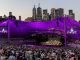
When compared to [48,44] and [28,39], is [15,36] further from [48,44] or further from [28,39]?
[48,44]

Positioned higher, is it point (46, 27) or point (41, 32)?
point (46, 27)

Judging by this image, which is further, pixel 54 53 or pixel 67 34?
pixel 67 34

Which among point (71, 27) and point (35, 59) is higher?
point (71, 27)

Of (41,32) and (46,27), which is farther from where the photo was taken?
(41,32)

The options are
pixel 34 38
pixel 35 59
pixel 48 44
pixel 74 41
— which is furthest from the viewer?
pixel 34 38

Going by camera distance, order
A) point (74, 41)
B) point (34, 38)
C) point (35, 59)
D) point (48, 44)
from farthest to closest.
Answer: point (34, 38), point (48, 44), point (74, 41), point (35, 59)

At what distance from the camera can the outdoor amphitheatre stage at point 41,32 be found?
27.7 metres

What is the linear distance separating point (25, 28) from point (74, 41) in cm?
788

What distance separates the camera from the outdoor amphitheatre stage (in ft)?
90.9

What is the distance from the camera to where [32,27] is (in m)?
32.8

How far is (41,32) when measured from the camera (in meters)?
31.8

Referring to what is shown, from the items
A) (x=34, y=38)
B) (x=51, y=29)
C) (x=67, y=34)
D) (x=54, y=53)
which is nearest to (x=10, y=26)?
(x=34, y=38)

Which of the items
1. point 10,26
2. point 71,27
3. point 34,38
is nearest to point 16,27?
point 10,26

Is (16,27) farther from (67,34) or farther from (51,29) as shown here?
(67,34)
